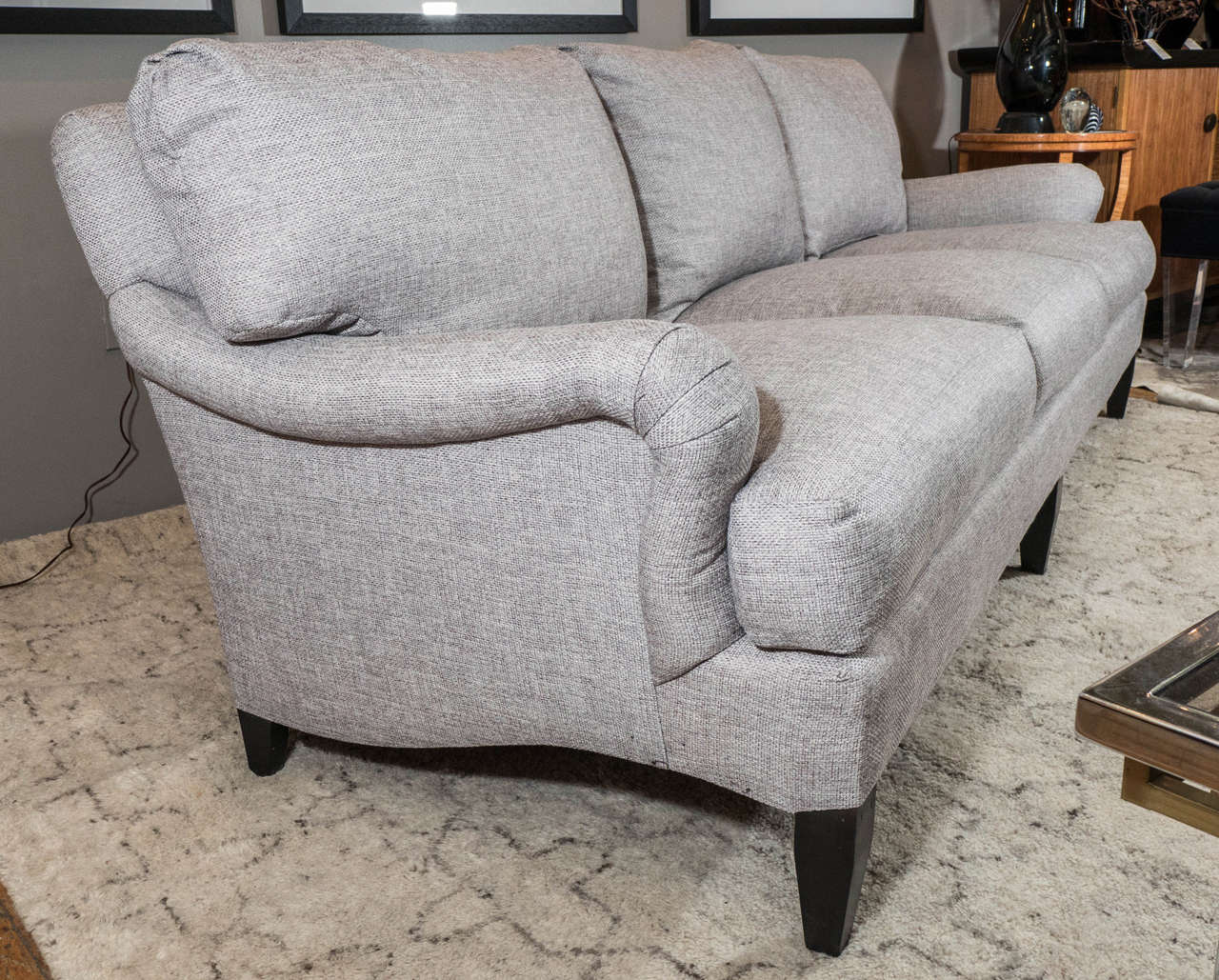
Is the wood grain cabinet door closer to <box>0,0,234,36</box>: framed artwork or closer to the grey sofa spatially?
the grey sofa

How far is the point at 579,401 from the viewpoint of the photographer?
95cm

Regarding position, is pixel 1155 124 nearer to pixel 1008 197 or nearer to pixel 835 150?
pixel 1008 197

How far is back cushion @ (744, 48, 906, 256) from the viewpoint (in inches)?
87.4

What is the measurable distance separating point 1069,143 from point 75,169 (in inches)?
103

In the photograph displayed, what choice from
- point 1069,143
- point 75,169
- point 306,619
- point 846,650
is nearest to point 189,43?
point 75,169

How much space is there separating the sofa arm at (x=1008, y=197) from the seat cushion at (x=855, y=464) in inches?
44.6

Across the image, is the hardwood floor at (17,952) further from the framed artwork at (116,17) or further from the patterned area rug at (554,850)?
the framed artwork at (116,17)

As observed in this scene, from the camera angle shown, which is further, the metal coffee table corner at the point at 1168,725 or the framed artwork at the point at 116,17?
the framed artwork at the point at 116,17

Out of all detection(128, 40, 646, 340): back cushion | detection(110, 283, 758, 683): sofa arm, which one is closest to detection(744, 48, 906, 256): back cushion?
detection(128, 40, 646, 340): back cushion

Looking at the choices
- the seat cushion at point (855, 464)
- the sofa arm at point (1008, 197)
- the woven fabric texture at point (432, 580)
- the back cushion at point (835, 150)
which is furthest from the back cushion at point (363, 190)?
the sofa arm at point (1008, 197)

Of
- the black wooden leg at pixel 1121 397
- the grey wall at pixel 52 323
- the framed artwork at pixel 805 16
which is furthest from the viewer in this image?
the framed artwork at pixel 805 16

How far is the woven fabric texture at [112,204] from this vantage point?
1.18m

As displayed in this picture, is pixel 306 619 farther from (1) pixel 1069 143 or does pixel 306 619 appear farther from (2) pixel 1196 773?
(1) pixel 1069 143

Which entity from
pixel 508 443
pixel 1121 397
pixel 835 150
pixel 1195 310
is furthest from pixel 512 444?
pixel 1195 310
